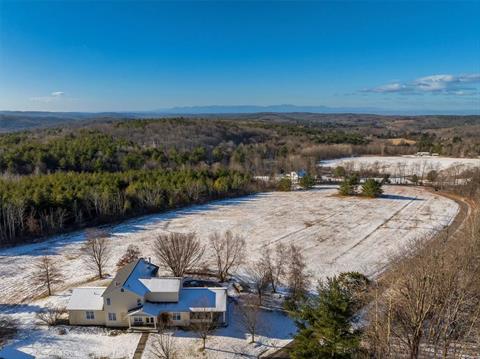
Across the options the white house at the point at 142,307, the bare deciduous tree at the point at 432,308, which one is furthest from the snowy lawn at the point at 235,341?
the bare deciduous tree at the point at 432,308

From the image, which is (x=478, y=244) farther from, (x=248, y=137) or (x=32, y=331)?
(x=248, y=137)

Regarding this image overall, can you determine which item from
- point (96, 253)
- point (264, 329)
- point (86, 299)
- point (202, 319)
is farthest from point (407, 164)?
point (86, 299)

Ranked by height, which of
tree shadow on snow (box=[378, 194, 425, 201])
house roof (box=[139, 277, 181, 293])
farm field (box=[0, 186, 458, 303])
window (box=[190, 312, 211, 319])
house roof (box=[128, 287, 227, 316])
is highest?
house roof (box=[139, 277, 181, 293])

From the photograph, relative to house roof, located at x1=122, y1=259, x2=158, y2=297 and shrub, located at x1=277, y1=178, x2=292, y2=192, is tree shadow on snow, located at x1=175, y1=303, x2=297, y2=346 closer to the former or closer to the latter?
house roof, located at x1=122, y1=259, x2=158, y2=297

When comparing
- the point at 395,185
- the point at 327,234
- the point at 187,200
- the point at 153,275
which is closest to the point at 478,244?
the point at 327,234

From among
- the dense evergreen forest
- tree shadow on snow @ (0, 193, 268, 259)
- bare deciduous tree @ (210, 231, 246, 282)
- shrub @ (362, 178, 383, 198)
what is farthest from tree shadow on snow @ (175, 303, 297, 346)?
shrub @ (362, 178, 383, 198)

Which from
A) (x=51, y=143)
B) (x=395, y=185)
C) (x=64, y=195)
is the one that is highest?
(x=51, y=143)
